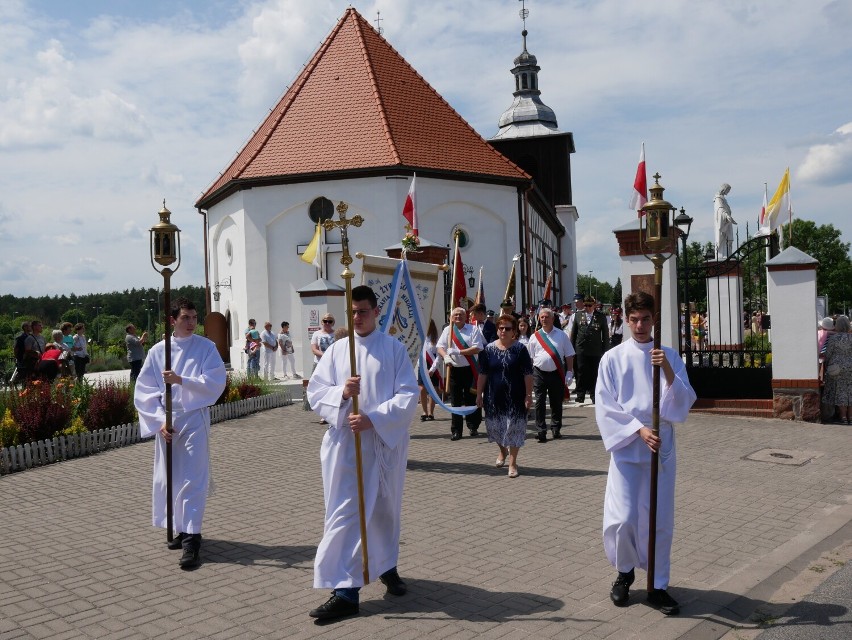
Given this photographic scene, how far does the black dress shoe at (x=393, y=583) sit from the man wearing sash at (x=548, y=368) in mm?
6162

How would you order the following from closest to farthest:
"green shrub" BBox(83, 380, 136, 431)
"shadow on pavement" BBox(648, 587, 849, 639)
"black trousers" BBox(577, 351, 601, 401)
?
"shadow on pavement" BBox(648, 587, 849, 639)
"green shrub" BBox(83, 380, 136, 431)
"black trousers" BBox(577, 351, 601, 401)

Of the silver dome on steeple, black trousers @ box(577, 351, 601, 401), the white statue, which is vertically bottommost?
black trousers @ box(577, 351, 601, 401)


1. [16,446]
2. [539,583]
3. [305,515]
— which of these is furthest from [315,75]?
[539,583]

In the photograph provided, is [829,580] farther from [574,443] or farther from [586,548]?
[574,443]

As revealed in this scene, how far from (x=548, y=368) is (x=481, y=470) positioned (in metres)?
2.44

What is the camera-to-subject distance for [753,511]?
7.09 meters

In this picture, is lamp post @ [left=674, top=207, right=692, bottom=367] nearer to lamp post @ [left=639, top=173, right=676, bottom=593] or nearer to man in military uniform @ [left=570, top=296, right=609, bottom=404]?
man in military uniform @ [left=570, top=296, right=609, bottom=404]

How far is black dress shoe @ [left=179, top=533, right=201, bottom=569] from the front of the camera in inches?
231

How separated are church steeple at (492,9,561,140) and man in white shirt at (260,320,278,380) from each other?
27.4 m

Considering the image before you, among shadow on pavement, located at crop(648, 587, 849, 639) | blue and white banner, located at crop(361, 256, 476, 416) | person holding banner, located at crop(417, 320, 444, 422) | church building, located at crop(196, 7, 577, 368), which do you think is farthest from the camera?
church building, located at crop(196, 7, 577, 368)

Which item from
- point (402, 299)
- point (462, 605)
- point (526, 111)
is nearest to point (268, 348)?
point (402, 299)

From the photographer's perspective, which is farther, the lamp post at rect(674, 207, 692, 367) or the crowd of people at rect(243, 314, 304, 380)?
the crowd of people at rect(243, 314, 304, 380)

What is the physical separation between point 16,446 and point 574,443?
23.6 feet

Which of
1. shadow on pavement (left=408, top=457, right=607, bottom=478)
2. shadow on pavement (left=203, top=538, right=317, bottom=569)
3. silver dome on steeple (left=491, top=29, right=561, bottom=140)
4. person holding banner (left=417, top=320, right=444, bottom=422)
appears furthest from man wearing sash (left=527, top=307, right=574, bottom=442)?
silver dome on steeple (left=491, top=29, right=561, bottom=140)
